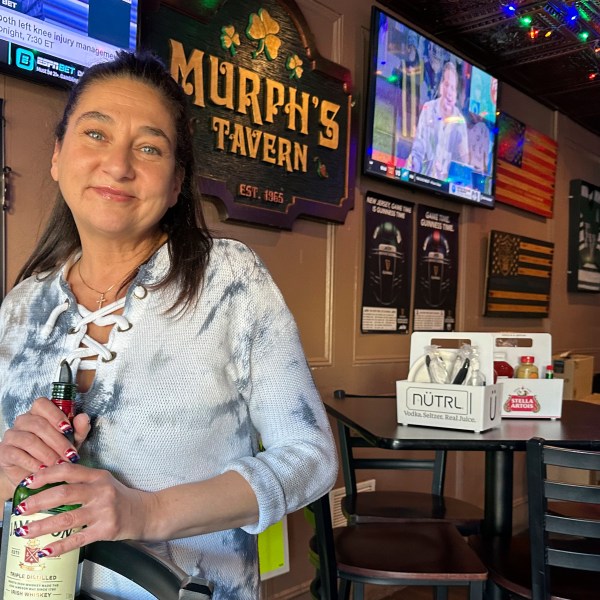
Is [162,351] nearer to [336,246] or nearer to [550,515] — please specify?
[550,515]

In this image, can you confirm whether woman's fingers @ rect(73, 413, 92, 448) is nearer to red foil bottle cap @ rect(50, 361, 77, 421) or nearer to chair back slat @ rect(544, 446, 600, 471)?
red foil bottle cap @ rect(50, 361, 77, 421)

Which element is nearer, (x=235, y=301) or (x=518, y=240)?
(x=235, y=301)

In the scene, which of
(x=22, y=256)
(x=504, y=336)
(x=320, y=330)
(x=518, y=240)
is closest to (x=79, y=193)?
(x=22, y=256)

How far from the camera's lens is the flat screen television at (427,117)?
116 inches

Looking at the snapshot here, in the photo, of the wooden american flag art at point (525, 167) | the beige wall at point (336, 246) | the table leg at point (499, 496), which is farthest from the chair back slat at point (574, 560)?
the wooden american flag art at point (525, 167)

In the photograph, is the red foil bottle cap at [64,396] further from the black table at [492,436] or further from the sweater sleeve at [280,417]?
the black table at [492,436]

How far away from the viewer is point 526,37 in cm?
347

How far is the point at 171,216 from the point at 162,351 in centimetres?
32

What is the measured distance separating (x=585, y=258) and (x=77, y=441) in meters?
4.94

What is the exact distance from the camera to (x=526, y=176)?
14.2 ft

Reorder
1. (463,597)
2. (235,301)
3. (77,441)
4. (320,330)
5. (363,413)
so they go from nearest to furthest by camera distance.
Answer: (77,441), (235,301), (363,413), (320,330), (463,597)

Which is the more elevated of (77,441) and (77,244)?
(77,244)

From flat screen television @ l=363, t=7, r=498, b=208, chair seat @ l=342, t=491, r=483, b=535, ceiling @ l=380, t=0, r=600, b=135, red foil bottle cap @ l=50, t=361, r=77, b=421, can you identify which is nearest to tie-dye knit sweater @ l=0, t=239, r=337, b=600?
red foil bottle cap @ l=50, t=361, r=77, b=421

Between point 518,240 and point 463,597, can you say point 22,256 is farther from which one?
point 518,240
